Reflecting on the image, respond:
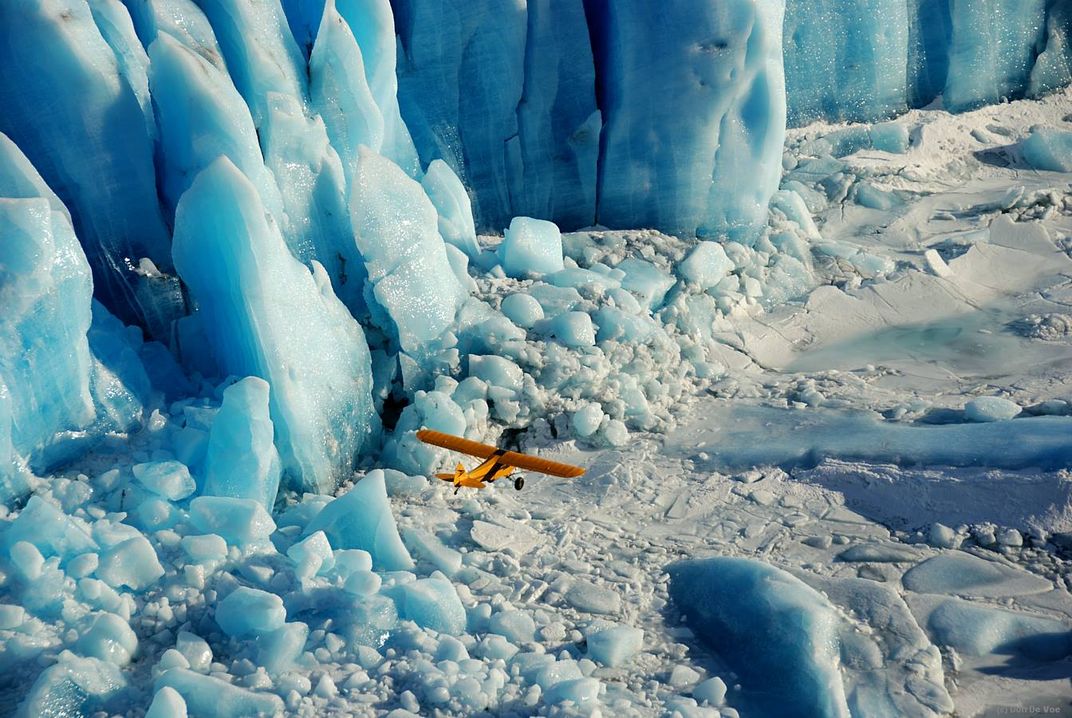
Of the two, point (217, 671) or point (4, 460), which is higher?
point (4, 460)

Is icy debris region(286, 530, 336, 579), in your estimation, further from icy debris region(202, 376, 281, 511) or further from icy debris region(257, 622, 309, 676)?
icy debris region(202, 376, 281, 511)

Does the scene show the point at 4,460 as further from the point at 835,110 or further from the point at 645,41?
the point at 835,110

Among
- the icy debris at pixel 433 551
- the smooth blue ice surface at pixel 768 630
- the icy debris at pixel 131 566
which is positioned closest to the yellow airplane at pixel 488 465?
the icy debris at pixel 433 551

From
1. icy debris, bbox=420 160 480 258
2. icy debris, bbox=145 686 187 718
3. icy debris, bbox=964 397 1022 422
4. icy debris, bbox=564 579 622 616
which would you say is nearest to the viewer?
icy debris, bbox=145 686 187 718

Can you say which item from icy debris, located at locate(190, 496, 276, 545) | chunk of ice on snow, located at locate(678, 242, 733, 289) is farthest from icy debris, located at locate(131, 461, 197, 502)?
chunk of ice on snow, located at locate(678, 242, 733, 289)

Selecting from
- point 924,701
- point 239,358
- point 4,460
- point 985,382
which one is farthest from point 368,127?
point 924,701
